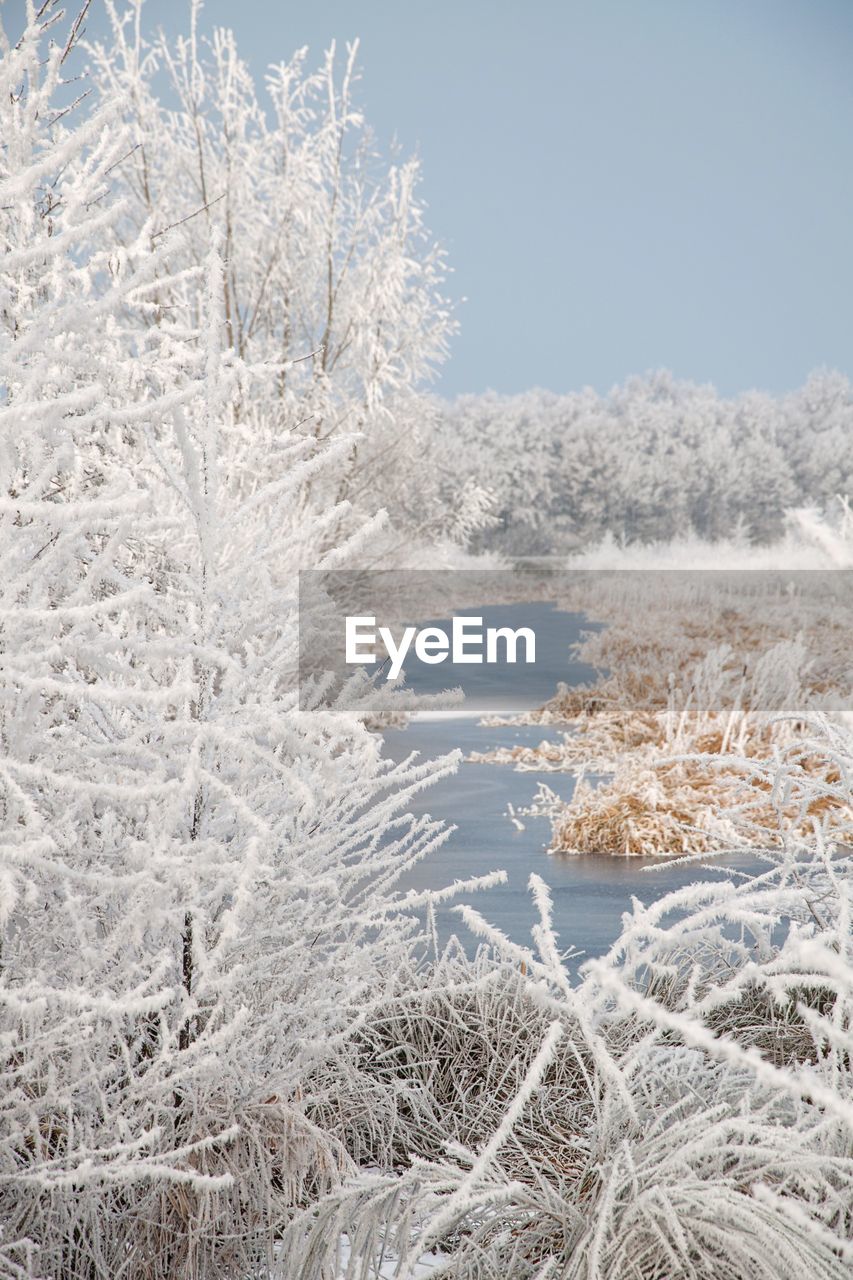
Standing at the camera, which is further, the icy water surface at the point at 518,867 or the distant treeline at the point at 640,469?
the distant treeline at the point at 640,469

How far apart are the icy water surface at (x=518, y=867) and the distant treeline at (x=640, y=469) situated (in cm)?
2604

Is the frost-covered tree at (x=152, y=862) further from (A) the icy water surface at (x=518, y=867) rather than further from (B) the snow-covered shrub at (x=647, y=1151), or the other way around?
(A) the icy water surface at (x=518, y=867)

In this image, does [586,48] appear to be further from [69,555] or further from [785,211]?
[69,555]

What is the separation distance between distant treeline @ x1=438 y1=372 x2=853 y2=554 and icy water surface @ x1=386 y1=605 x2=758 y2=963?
26.0 metres

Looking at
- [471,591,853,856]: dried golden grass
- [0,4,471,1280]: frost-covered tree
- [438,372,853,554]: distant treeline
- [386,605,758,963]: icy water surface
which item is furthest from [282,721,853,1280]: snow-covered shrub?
[438,372,853,554]: distant treeline

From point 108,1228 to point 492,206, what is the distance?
13402 cm

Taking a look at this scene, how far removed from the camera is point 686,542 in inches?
1280

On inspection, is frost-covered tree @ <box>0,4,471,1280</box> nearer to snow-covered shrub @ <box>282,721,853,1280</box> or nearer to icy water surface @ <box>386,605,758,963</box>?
snow-covered shrub @ <box>282,721,853,1280</box>

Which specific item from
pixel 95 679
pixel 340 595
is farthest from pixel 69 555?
pixel 340 595

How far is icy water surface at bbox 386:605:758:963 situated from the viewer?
14.8 feet

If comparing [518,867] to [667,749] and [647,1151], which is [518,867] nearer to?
[667,749]

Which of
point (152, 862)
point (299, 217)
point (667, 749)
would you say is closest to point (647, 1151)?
point (152, 862)

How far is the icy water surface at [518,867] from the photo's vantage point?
451cm

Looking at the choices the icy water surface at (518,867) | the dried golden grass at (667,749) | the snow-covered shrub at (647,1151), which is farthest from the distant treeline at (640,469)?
the snow-covered shrub at (647,1151)
